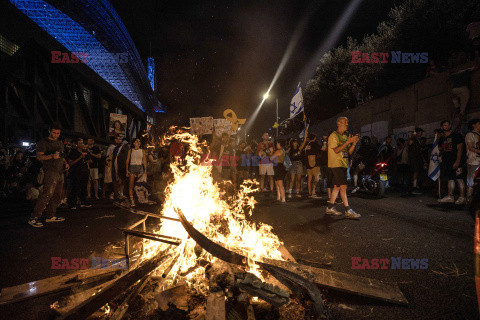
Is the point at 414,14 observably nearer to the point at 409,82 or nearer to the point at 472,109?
the point at 409,82

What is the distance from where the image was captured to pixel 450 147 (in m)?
7.10

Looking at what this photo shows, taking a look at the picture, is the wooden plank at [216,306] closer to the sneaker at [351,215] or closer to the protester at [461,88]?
the sneaker at [351,215]

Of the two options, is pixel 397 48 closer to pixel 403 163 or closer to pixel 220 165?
pixel 403 163

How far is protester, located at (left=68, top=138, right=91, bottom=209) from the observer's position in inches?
280

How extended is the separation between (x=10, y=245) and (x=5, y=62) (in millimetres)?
8178

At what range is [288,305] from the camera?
2.28 metres

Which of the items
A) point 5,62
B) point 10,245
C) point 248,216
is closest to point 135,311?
point 10,245

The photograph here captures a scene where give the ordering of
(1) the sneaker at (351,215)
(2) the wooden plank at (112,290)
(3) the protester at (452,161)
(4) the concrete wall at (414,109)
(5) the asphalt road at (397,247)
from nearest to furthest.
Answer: (2) the wooden plank at (112,290), (5) the asphalt road at (397,247), (1) the sneaker at (351,215), (3) the protester at (452,161), (4) the concrete wall at (414,109)

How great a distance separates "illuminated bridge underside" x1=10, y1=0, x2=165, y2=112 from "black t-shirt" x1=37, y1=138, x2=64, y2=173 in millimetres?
15210

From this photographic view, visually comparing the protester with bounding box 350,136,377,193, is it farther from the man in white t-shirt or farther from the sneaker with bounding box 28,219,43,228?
the sneaker with bounding box 28,219,43,228

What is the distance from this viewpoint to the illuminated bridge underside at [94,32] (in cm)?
1588

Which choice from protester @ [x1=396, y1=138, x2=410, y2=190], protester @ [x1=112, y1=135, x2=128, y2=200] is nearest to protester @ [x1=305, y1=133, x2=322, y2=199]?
Result: protester @ [x1=396, y1=138, x2=410, y2=190]

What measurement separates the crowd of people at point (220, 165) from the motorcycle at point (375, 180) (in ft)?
0.75

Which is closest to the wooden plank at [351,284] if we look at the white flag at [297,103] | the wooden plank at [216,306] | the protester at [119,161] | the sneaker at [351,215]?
the wooden plank at [216,306]
